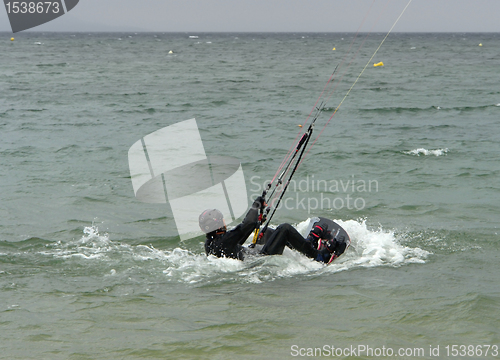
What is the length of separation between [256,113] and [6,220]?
1349 cm

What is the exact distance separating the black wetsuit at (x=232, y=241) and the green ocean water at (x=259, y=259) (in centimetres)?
13

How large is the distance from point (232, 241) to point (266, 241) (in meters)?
0.75

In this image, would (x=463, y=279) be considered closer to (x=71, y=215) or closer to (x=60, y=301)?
(x=60, y=301)

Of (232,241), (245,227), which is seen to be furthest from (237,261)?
(245,227)

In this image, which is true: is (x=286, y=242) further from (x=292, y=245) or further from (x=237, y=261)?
(x=237, y=261)

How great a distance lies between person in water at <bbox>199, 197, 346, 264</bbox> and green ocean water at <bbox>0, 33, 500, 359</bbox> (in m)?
0.18

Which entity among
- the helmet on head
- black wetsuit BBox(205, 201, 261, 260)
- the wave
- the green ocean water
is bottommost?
the wave

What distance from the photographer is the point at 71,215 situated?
9.93 metres

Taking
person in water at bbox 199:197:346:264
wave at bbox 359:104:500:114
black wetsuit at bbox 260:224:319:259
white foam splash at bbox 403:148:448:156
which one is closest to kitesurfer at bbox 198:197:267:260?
person in water at bbox 199:197:346:264

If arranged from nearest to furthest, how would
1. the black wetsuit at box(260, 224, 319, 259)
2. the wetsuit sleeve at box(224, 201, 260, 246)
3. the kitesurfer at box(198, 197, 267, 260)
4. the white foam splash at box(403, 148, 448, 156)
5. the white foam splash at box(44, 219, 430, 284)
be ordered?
the wetsuit sleeve at box(224, 201, 260, 246)
the kitesurfer at box(198, 197, 267, 260)
the white foam splash at box(44, 219, 430, 284)
the black wetsuit at box(260, 224, 319, 259)
the white foam splash at box(403, 148, 448, 156)

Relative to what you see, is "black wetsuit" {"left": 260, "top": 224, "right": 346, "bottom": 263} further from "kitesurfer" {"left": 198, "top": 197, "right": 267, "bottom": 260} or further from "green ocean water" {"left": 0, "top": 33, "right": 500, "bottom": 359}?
"kitesurfer" {"left": 198, "top": 197, "right": 267, "bottom": 260}

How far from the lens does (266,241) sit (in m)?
7.73

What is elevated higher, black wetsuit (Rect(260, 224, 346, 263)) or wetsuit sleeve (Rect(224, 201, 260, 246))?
wetsuit sleeve (Rect(224, 201, 260, 246))

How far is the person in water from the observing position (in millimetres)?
7027
